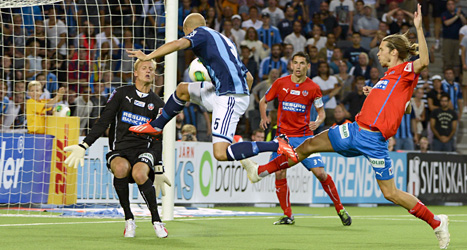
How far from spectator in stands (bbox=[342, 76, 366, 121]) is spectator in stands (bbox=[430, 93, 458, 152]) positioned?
2.30m

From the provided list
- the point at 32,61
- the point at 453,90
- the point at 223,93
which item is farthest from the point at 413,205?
the point at 453,90

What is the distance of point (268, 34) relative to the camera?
66.0 feet

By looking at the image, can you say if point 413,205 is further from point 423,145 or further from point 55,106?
point 423,145

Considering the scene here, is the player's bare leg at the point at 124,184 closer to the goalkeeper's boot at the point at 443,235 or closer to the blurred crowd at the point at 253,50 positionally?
the goalkeeper's boot at the point at 443,235

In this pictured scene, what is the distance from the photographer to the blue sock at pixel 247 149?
25.5ft

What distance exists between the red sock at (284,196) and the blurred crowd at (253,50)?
141 inches

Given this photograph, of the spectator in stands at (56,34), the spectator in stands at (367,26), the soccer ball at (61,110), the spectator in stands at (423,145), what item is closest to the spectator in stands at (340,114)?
the spectator in stands at (423,145)

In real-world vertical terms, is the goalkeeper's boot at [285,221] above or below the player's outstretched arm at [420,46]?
below

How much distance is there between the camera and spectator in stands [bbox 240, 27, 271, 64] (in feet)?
63.3

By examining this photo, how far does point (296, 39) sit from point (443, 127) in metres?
4.40

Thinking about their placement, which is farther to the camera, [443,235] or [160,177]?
[160,177]

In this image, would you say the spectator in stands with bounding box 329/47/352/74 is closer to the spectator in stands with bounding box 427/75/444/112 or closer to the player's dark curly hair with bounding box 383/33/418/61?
the spectator in stands with bounding box 427/75/444/112

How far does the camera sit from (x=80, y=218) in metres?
11.5

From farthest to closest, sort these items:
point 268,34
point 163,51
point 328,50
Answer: point 328,50 → point 268,34 → point 163,51
